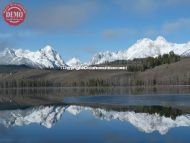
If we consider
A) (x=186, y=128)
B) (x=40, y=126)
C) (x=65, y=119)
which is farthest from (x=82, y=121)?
(x=186, y=128)

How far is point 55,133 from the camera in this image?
44.9 metres

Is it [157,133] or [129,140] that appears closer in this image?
[129,140]

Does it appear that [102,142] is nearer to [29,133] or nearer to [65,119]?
[29,133]

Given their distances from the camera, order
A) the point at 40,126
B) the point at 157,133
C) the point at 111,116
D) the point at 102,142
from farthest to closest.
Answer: the point at 111,116 < the point at 40,126 < the point at 157,133 < the point at 102,142

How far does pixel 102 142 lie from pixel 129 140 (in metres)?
2.62

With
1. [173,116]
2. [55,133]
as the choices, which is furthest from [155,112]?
[55,133]

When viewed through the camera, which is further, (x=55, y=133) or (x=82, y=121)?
(x=82, y=121)

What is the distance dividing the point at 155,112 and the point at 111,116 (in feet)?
25.7

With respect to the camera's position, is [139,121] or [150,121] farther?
[139,121]

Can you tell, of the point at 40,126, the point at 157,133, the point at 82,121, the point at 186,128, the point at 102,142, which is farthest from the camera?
the point at 82,121

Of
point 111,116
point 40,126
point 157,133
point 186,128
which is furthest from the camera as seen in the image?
point 111,116

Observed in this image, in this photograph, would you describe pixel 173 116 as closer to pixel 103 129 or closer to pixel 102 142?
pixel 103 129

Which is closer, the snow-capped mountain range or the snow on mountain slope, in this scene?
the snow on mountain slope

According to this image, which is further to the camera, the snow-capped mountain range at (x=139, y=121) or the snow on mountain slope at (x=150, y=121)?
the snow-capped mountain range at (x=139, y=121)
